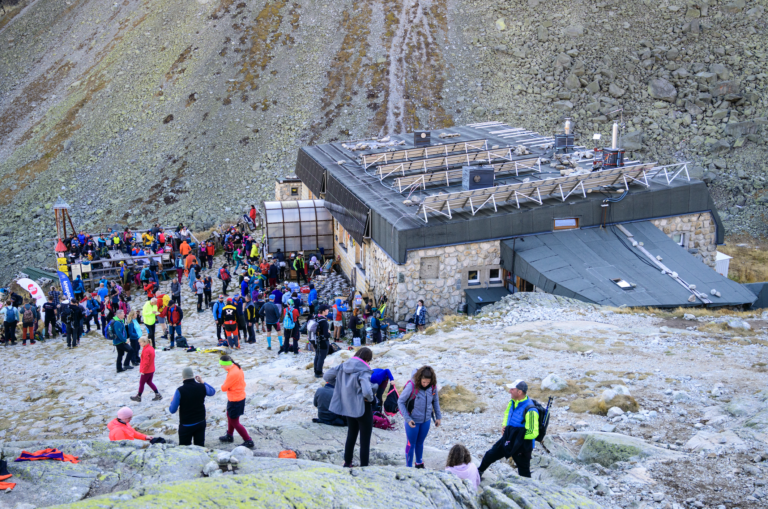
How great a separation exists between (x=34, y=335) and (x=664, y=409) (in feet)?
63.5

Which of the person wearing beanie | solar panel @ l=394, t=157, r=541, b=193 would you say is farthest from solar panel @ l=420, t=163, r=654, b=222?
the person wearing beanie

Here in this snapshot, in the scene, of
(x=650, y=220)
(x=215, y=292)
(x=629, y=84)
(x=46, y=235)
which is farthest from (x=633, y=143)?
(x=46, y=235)

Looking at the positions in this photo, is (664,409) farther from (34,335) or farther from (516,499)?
(34,335)

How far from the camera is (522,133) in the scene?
35281mm

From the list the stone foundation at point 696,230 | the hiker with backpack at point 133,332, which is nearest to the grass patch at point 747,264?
the stone foundation at point 696,230

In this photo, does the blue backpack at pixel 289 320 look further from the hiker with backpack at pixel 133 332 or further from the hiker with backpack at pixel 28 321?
the hiker with backpack at pixel 28 321

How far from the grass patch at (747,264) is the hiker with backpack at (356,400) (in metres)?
24.1

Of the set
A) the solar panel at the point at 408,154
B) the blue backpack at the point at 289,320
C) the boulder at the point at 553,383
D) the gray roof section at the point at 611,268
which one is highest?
the solar panel at the point at 408,154

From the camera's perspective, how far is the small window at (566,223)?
22328 millimetres

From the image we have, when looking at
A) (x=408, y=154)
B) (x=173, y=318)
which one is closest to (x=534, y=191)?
(x=408, y=154)

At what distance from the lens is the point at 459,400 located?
39.9 ft

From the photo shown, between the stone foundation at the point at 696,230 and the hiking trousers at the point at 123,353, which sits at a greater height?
the stone foundation at the point at 696,230

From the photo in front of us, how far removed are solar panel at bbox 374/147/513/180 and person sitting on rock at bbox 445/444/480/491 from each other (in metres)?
19.3

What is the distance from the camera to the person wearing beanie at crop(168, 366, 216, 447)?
30.5ft
